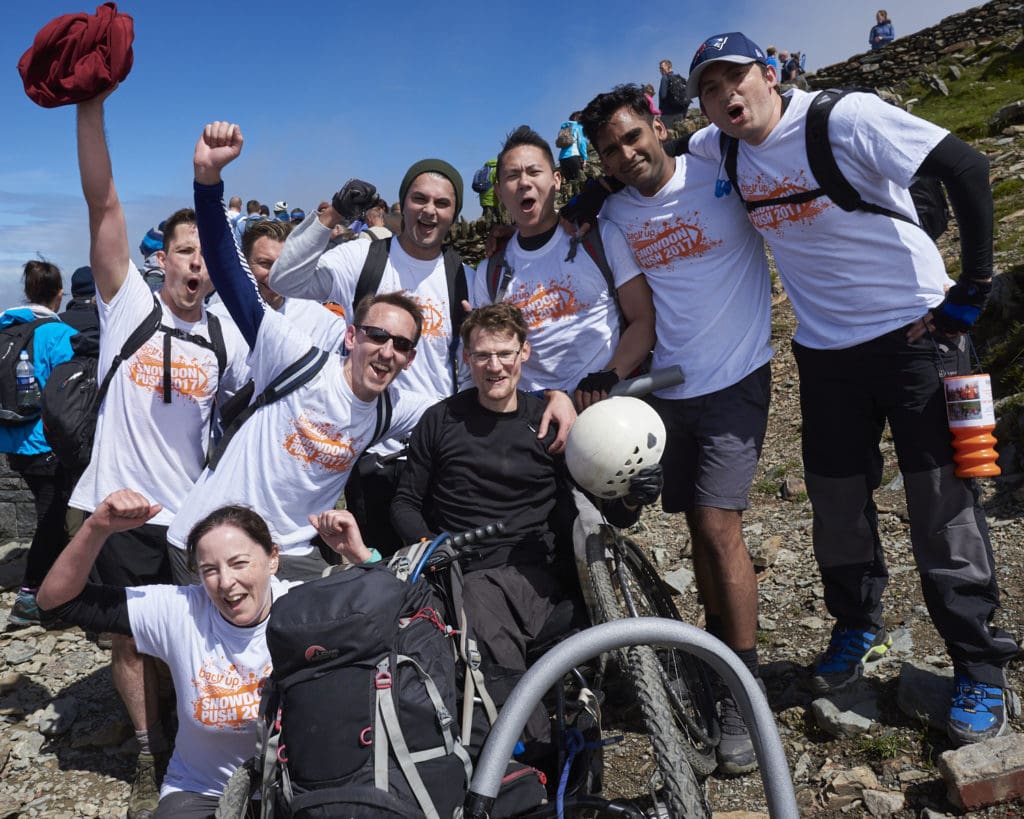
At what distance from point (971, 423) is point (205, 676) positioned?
3.24 meters

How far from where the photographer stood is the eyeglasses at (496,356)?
3670 millimetres

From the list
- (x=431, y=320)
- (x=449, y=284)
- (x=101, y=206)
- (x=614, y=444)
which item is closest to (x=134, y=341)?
(x=101, y=206)

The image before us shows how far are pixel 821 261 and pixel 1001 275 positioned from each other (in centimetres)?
455

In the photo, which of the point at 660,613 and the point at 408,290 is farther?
the point at 408,290

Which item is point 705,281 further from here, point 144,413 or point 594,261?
point 144,413

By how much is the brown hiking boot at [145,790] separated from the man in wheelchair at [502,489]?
6.45 feet

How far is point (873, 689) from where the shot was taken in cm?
386

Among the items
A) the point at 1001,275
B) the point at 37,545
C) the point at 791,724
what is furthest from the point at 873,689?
the point at 37,545

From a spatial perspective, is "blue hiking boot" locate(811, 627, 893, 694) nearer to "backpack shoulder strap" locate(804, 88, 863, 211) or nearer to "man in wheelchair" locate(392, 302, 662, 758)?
"man in wheelchair" locate(392, 302, 662, 758)

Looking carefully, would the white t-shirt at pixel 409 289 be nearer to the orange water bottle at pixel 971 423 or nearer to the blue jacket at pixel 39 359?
the orange water bottle at pixel 971 423

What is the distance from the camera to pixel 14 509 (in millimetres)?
7855

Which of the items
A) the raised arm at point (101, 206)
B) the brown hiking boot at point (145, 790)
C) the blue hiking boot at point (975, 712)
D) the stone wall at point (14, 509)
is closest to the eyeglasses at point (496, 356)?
the raised arm at point (101, 206)

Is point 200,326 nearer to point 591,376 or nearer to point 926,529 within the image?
point 591,376

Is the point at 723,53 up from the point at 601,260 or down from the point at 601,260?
up
